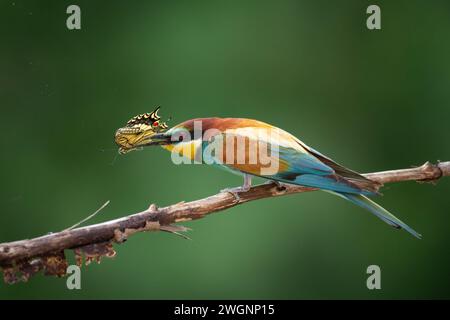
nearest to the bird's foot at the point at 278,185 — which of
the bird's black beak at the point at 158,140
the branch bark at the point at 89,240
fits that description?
the branch bark at the point at 89,240

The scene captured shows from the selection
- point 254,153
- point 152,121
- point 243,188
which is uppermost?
point 152,121

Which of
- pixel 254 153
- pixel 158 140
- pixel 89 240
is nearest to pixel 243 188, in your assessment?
pixel 254 153

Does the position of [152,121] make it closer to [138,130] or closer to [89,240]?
[138,130]

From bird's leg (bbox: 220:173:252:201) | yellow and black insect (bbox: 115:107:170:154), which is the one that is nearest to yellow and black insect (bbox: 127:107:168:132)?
yellow and black insect (bbox: 115:107:170:154)

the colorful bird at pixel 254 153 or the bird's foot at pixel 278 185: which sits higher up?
the colorful bird at pixel 254 153

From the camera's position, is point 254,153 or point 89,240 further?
point 254,153

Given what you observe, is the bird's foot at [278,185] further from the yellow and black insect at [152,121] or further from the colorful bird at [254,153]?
the yellow and black insect at [152,121]

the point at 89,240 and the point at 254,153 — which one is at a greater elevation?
the point at 254,153

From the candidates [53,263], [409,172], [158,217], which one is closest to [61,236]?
[53,263]
